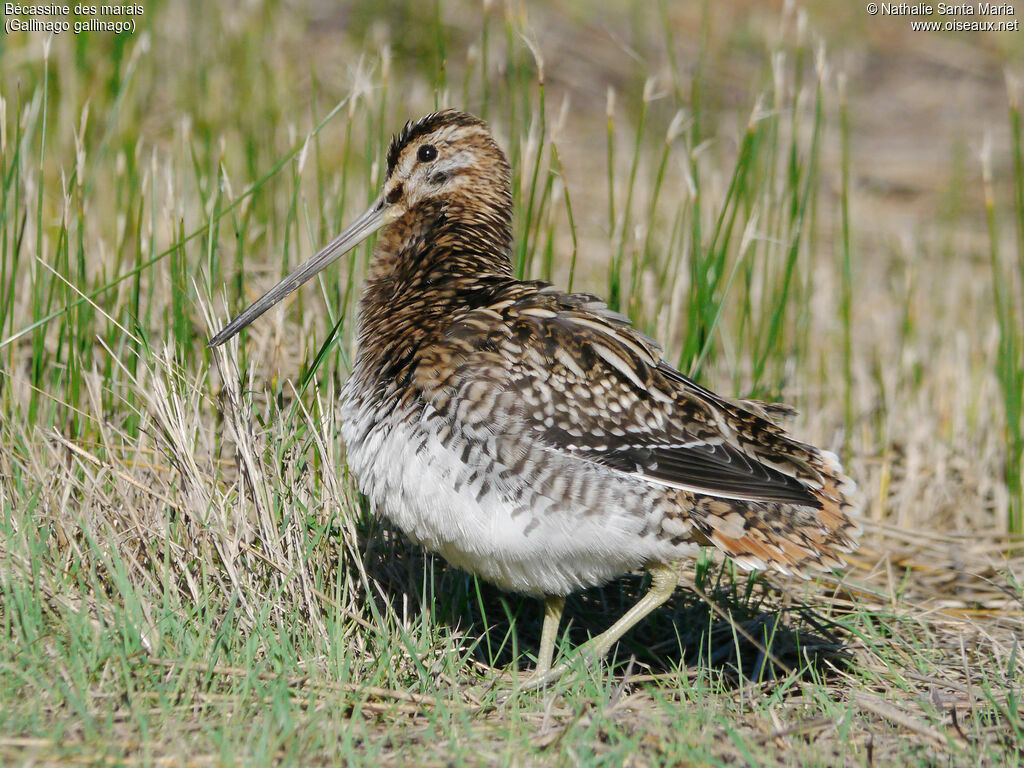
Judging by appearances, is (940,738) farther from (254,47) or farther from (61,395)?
(254,47)

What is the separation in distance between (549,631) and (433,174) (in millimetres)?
1577

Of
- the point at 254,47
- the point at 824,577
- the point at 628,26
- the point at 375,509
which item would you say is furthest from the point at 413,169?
the point at 628,26

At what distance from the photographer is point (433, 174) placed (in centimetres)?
399

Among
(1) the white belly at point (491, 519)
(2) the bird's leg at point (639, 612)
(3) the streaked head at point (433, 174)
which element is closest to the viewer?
(1) the white belly at point (491, 519)

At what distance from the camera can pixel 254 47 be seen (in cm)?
700

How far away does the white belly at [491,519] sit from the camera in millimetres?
3217

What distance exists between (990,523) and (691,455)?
96.0 inches

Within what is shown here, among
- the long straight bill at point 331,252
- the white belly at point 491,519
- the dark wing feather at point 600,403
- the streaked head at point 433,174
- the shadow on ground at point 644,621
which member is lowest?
the shadow on ground at point 644,621

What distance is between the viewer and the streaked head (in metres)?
3.94

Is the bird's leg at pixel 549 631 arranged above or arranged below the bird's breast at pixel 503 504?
below

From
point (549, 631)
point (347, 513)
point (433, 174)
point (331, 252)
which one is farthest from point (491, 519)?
point (433, 174)

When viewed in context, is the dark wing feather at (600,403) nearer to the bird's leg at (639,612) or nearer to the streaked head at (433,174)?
the bird's leg at (639,612)

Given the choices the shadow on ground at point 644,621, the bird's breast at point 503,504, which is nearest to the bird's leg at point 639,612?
the shadow on ground at point 644,621

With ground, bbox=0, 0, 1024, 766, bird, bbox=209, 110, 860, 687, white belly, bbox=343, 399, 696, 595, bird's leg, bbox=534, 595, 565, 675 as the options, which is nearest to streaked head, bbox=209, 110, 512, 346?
ground, bbox=0, 0, 1024, 766
